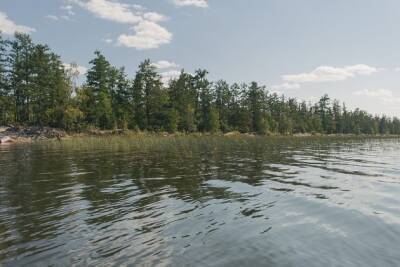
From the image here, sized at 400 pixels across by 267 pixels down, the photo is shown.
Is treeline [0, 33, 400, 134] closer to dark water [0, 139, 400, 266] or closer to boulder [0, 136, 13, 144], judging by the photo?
boulder [0, 136, 13, 144]

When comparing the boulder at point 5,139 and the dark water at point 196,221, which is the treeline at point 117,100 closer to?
the boulder at point 5,139

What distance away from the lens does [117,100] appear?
87125mm

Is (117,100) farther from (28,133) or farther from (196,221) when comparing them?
(196,221)

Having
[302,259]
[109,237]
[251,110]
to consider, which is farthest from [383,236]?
[251,110]

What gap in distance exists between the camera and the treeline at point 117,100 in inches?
2800

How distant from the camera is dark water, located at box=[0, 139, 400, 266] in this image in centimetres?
724

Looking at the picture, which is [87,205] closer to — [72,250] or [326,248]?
[72,250]

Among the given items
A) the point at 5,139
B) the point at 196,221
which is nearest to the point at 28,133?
the point at 5,139

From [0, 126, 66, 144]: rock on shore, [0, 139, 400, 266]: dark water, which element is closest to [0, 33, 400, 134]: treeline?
[0, 126, 66, 144]: rock on shore

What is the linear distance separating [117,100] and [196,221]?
80.6m

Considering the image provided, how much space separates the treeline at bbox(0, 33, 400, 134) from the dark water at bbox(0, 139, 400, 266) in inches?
2294

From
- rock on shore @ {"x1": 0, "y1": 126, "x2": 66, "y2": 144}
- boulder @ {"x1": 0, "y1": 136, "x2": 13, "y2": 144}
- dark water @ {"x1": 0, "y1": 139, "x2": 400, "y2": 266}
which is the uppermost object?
rock on shore @ {"x1": 0, "y1": 126, "x2": 66, "y2": 144}

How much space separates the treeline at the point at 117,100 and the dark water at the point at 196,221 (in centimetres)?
5827

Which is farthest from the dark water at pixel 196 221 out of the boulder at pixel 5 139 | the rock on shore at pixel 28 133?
the rock on shore at pixel 28 133
